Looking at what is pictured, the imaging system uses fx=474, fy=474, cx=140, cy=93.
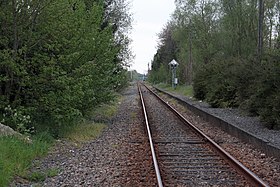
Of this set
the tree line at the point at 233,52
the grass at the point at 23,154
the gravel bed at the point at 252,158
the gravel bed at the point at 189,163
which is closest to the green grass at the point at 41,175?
the grass at the point at 23,154

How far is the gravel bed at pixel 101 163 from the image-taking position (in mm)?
9045

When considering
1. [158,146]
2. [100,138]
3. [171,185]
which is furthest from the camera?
[100,138]

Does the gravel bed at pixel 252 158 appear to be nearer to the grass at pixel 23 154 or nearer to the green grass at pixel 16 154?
the grass at pixel 23 154

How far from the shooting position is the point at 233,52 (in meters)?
43.2

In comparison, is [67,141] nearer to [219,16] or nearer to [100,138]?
[100,138]

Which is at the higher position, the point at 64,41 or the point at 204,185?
the point at 64,41

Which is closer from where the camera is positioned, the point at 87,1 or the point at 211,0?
the point at 87,1

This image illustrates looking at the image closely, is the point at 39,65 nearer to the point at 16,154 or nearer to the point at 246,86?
the point at 16,154

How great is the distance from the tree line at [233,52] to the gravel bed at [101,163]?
5104mm

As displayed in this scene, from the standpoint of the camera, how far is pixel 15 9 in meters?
13.8

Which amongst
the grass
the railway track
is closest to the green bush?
the railway track

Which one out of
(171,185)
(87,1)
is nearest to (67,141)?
(171,185)

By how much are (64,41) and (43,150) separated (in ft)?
14.5

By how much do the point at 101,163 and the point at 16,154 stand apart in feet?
6.42
